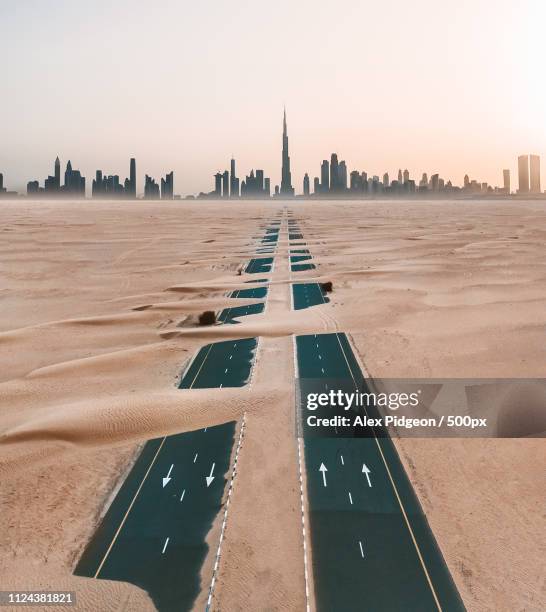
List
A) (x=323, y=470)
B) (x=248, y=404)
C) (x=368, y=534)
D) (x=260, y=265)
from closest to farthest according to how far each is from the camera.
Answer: (x=368, y=534), (x=323, y=470), (x=248, y=404), (x=260, y=265)

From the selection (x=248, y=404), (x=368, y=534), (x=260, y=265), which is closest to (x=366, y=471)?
(x=368, y=534)

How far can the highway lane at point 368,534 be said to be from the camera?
1516cm

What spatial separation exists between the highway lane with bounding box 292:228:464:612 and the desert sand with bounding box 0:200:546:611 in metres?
0.60

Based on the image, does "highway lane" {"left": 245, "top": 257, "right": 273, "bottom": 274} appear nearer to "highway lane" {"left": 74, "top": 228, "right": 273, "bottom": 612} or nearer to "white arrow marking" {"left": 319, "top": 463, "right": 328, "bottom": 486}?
"highway lane" {"left": 74, "top": 228, "right": 273, "bottom": 612}

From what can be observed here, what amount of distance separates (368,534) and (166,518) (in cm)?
676

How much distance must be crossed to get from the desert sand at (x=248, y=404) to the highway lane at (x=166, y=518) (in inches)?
18.7

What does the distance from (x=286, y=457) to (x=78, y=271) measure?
175 ft

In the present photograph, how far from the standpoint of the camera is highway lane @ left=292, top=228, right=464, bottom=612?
15164 mm

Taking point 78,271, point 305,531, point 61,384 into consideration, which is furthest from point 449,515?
point 78,271

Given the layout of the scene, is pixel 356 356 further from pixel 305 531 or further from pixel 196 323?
pixel 305 531

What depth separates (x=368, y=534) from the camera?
17.5 m

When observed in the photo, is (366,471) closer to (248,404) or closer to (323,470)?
(323,470)

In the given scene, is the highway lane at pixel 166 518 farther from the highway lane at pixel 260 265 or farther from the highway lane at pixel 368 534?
the highway lane at pixel 260 265

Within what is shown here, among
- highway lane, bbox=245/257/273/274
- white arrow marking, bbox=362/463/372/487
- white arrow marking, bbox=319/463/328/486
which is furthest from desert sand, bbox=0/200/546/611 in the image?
highway lane, bbox=245/257/273/274
